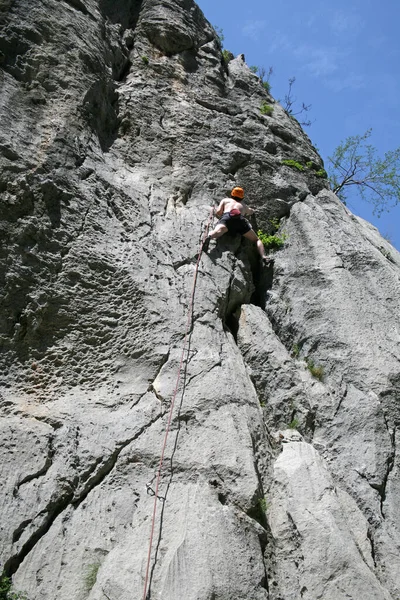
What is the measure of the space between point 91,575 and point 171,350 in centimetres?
254

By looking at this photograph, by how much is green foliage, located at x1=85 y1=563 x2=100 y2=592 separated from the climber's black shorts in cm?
485

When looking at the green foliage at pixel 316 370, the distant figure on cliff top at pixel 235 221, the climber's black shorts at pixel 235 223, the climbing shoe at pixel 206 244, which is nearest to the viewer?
the green foliage at pixel 316 370

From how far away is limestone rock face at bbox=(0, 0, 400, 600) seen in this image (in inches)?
196

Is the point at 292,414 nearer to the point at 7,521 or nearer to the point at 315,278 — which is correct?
the point at 315,278

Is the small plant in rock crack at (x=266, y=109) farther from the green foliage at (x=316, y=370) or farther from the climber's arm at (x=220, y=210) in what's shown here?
the green foliage at (x=316, y=370)

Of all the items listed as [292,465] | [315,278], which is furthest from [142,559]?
[315,278]

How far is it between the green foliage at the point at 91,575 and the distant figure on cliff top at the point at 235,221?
14.3ft

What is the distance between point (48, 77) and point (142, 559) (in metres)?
6.65

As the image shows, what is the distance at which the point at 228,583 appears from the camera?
4613 millimetres

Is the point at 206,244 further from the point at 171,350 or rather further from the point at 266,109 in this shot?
the point at 266,109

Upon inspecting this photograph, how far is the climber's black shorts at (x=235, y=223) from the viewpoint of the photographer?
8172 millimetres

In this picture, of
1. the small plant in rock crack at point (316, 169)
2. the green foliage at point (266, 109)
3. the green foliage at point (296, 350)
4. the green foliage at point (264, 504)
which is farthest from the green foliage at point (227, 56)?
the green foliage at point (264, 504)

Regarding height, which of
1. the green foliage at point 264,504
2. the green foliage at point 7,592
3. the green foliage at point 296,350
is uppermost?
the green foliage at point 296,350

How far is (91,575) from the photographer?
4730 mm
